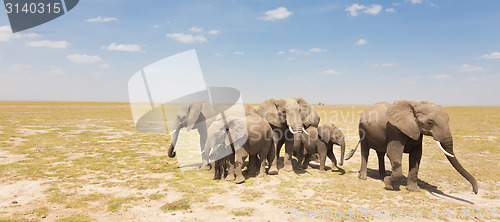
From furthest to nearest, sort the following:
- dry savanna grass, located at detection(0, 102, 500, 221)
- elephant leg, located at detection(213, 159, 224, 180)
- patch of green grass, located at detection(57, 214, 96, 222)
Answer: elephant leg, located at detection(213, 159, 224, 180)
dry savanna grass, located at detection(0, 102, 500, 221)
patch of green grass, located at detection(57, 214, 96, 222)

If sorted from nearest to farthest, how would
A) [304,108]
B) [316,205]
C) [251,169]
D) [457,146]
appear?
1. [316,205]
2. [251,169]
3. [304,108]
4. [457,146]

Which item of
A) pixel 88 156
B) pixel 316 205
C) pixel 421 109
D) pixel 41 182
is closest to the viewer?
pixel 316 205

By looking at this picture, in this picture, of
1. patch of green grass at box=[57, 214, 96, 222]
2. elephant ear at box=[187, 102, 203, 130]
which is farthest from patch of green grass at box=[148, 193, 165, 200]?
elephant ear at box=[187, 102, 203, 130]

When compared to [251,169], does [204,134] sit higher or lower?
higher

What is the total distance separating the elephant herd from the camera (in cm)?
751

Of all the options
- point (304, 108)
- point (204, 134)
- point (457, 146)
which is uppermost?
point (304, 108)

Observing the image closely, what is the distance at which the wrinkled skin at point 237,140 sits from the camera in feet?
28.6

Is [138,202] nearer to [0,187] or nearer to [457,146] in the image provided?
[0,187]

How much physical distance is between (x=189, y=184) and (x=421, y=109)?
812cm

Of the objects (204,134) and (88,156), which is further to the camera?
(88,156)

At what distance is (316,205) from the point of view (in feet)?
22.7

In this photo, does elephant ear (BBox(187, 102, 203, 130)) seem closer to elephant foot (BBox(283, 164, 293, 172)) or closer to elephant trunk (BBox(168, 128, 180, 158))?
elephant trunk (BBox(168, 128, 180, 158))

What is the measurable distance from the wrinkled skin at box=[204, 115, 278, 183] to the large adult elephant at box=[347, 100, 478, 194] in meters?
3.96

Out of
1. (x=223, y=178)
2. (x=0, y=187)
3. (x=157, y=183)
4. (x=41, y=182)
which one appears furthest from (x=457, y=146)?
(x=0, y=187)
